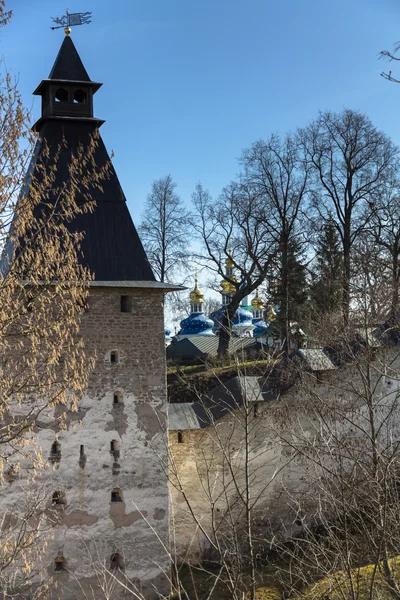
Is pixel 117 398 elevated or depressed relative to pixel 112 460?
elevated

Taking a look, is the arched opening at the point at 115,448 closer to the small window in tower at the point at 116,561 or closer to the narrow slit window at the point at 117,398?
the narrow slit window at the point at 117,398

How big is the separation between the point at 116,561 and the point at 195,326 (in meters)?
21.5

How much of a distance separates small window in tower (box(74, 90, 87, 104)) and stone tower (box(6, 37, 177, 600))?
187 centimetres

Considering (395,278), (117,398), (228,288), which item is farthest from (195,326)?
(117,398)

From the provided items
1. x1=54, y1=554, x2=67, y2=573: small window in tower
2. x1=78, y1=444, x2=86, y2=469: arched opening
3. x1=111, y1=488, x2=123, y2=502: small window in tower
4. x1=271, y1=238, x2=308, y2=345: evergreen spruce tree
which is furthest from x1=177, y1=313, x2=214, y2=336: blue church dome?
x1=54, y1=554, x2=67, y2=573: small window in tower

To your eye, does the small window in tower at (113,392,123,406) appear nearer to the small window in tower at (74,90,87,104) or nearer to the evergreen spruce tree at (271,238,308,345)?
the small window in tower at (74,90,87,104)

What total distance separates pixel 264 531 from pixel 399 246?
461 inches

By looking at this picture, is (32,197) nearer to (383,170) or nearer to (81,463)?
(81,463)

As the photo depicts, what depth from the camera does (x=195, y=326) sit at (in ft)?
117

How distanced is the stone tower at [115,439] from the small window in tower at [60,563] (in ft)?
0.06

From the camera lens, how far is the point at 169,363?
1163 inches

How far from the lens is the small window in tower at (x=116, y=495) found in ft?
47.9

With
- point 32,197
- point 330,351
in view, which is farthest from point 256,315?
point 32,197

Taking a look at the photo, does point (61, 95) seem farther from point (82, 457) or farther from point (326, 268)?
point (326, 268)
